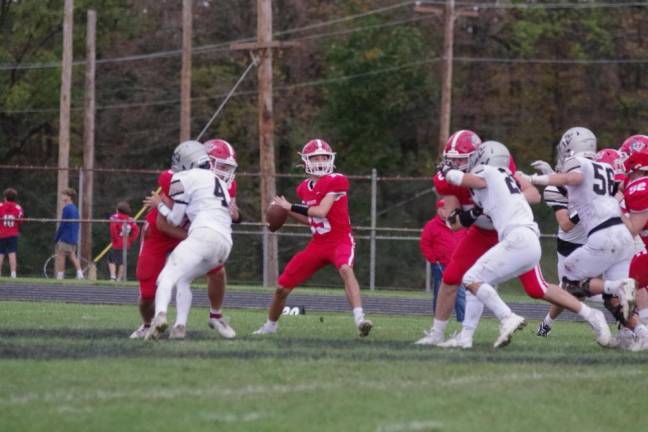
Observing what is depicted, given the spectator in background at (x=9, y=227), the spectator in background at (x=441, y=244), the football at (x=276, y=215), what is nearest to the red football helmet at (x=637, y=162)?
the football at (x=276, y=215)

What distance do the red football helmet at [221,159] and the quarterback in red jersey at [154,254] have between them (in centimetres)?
51

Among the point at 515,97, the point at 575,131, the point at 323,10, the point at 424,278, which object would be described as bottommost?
the point at 424,278

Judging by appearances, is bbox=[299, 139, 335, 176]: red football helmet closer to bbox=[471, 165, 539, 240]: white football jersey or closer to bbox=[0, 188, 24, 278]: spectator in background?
bbox=[471, 165, 539, 240]: white football jersey

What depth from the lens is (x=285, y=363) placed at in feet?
27.3

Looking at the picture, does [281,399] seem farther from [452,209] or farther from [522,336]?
[522,336]

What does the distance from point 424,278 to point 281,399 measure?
21289 mm

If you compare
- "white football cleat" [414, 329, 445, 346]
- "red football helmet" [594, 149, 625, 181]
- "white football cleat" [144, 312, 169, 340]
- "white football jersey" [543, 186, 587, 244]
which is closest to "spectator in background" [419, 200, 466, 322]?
"white football jersey" [543, 186, 587, 244]

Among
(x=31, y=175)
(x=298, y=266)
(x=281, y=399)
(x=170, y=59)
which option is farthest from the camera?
(x=170, y=59)

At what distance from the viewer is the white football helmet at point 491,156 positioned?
994 cm

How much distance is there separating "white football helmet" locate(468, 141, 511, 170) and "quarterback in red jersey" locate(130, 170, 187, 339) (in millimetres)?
2398

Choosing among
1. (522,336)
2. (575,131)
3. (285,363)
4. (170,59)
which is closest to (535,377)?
(285,363)

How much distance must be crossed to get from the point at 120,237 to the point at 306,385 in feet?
61.0

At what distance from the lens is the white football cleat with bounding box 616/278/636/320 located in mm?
10062

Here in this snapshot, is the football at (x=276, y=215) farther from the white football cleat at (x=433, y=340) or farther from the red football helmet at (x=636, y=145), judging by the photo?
the red football helmet at (x=636, y=145)
